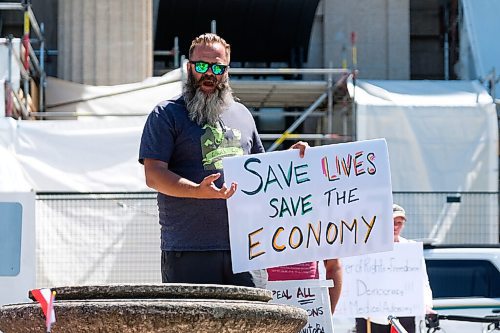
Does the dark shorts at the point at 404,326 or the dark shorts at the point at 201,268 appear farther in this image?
the dark shorts at the point at 404,326

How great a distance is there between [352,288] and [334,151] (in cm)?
425

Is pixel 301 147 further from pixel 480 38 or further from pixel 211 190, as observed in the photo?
pixel 480 38

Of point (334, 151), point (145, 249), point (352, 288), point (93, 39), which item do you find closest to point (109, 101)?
point (93, 39)

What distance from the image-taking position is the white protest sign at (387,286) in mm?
10055

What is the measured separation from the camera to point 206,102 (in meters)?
5.61

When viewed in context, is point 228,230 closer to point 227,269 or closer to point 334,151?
point 227,269

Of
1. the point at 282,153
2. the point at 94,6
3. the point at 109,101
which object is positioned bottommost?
the point at 282,153

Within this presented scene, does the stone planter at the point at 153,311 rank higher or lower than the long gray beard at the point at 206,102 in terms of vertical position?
lower

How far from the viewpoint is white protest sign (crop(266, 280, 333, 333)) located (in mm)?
6293

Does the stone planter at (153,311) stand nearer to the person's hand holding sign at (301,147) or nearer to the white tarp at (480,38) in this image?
the person's hand holding sign at (301,147)

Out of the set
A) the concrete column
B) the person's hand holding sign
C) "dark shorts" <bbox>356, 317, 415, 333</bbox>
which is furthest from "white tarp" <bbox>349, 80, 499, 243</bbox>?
the person's hand holding sign

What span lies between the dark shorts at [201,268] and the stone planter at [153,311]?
95 centimetres

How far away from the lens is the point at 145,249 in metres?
16.2

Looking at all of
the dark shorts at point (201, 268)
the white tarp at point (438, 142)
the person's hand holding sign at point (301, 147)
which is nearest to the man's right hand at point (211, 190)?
the dark shorts at point (201, 268)
